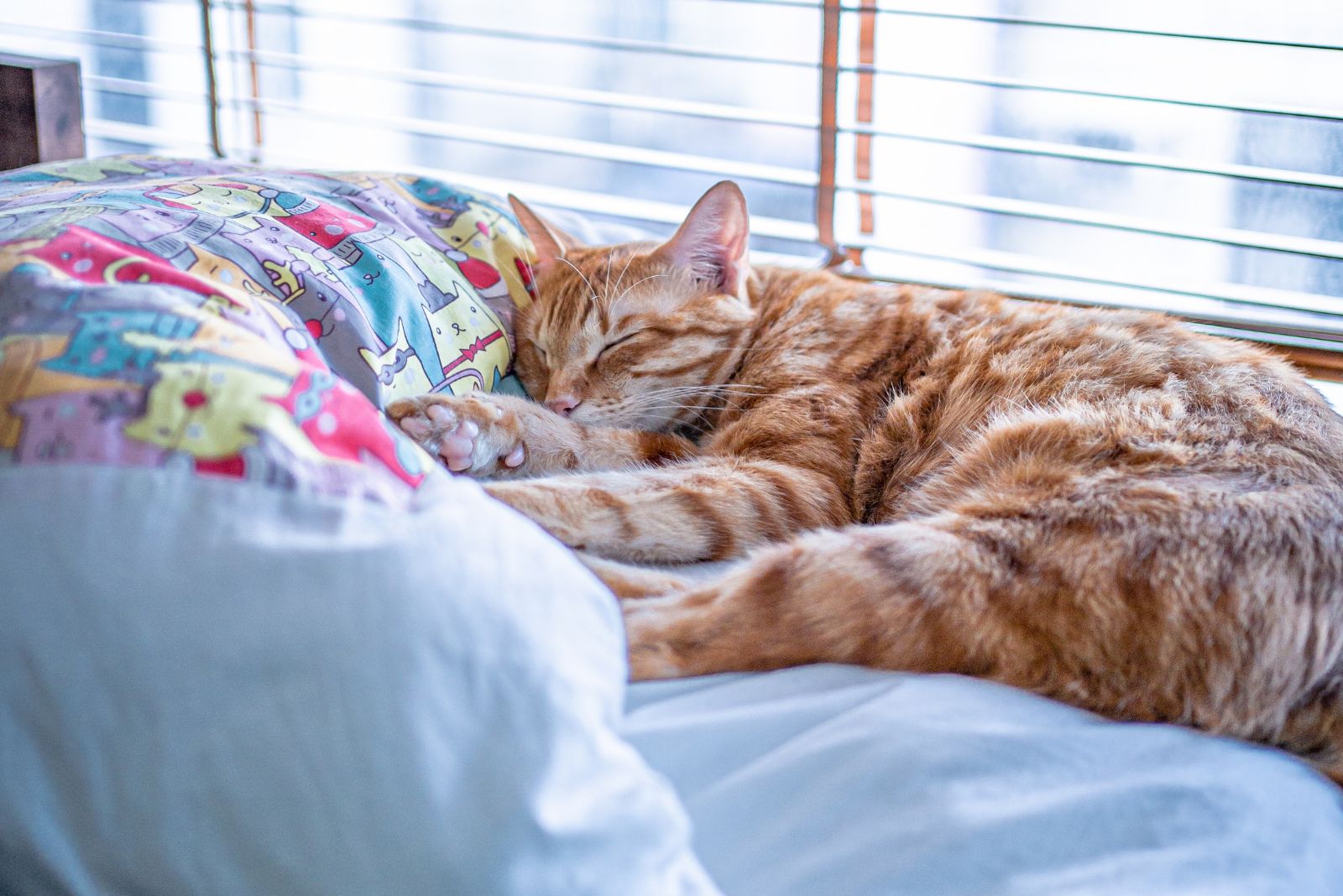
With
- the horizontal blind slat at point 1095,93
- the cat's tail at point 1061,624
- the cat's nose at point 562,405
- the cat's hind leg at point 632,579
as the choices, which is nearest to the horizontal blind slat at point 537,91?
the horizontal blind slat at point 1095,93

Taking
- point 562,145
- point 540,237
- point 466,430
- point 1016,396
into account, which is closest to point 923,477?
point 1016,396

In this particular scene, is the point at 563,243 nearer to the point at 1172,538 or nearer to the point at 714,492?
the point at 714,492

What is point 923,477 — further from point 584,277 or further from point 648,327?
point 584,277

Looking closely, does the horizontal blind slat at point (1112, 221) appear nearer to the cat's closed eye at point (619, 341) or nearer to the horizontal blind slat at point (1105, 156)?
the horizontal blind slat at point (1105, 156)

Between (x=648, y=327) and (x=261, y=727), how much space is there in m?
1.33

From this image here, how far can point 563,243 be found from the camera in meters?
2.37

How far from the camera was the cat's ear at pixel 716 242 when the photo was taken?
6.90 ft

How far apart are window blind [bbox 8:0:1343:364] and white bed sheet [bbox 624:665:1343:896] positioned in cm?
187

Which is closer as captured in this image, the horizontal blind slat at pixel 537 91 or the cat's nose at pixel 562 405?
the cat's nose at pixel 562 405

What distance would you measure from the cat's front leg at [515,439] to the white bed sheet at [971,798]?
63cm

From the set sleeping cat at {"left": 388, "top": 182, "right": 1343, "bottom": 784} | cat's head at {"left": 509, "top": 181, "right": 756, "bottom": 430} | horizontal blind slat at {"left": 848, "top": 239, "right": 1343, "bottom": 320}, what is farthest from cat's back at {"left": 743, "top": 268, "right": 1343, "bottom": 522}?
horizontal blind slat at {"left": 848, "top": 239, "right": 1343, "bottom": 320}

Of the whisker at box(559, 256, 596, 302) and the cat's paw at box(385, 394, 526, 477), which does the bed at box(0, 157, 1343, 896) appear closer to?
the cat's paw at box(385, 394, 526, 477)

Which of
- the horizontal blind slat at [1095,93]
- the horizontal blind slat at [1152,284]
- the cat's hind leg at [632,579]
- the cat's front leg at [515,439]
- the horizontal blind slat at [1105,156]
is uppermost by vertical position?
the horizontal blind slat at [1095,93]

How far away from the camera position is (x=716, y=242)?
2.15 metres
